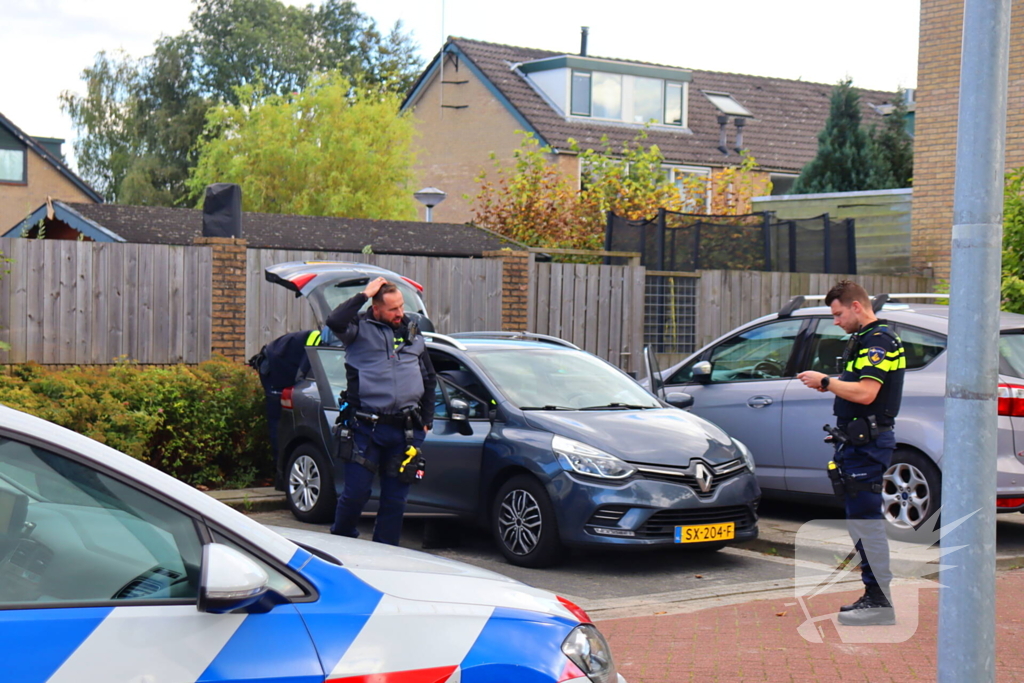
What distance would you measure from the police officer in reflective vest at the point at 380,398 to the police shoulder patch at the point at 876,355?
2742 mm

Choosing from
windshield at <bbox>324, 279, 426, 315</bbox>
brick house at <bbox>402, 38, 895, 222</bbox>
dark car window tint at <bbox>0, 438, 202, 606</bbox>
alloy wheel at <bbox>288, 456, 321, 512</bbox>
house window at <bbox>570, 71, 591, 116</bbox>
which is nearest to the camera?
dark car window tint at <bbox>0, 438, 202, 606</bbox>

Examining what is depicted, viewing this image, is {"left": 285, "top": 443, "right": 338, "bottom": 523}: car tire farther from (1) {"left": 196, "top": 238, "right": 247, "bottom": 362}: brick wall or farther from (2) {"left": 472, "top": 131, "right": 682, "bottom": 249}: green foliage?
(2) {"left": 472, "top": 131, "right": 682, "bottom": 249}: green foliage

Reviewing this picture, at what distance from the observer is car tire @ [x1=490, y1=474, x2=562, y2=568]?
7801mm

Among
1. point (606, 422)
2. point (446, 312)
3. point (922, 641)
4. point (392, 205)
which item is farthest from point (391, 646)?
point (392, 205)

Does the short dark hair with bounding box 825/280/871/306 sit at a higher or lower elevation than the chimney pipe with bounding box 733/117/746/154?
lower

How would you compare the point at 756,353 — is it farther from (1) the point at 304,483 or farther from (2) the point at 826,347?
(1) the point at 304,483

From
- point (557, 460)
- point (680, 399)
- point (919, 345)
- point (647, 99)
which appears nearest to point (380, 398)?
point (557, 460)

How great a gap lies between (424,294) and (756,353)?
5245 millimetres

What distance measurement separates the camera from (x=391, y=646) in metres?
2.97

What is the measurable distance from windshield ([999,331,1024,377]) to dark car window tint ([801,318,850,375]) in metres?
1.30

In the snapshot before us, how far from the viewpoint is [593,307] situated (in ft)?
49.7

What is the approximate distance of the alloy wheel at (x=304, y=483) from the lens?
9555mm

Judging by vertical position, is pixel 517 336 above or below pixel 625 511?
above

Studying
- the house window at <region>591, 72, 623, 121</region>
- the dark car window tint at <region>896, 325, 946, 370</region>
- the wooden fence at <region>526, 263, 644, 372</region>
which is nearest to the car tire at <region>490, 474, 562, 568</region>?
the dark car window tint at <region>896, 325, 946, 370</region>
